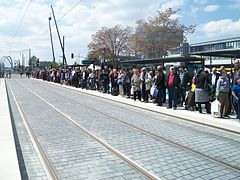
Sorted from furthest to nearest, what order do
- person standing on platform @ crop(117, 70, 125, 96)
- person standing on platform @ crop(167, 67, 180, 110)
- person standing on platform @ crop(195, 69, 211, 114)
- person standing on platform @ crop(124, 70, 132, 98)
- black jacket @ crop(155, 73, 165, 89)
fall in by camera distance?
person standing on platform @ crop(117, 70, 125, 96) < person standing on platform @ crop(124, 70, 132, 98) < black jacket @ crop(155, 73, 165, 89) < person standing on platform @ crop(167, 67, 180, 110) < person standing on platform @ crop(195, 69, 211, 114)

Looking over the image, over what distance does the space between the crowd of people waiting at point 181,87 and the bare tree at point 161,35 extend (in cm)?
3442

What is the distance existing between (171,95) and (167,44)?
43.3m

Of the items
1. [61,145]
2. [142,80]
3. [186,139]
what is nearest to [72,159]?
[61,145]

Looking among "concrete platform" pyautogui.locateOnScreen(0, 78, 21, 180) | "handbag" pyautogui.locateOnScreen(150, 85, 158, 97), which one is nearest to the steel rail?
"concrete platform" pyautogui.locateOnScreen(0, 78, 21, 180)

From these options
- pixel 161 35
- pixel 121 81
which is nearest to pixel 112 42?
pixel 161 35

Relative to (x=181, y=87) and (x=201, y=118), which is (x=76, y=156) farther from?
(x=181, y=87)

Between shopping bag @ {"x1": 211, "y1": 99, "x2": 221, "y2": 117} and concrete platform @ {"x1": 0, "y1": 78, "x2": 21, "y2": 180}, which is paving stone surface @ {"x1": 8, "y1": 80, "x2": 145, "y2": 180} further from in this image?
shopping bag @ {"x1": 211, "y1": 99, "x2": 221, "y2": 117}

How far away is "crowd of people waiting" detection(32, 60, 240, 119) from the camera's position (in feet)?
37.4

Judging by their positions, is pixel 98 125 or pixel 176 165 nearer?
pixel 176 165

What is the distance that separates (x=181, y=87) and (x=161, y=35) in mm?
43097

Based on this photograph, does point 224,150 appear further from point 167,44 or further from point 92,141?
point 167,44

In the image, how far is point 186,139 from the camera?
8492mm

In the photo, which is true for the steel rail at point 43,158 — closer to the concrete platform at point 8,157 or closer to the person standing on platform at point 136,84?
the concrete platform at point 8,157

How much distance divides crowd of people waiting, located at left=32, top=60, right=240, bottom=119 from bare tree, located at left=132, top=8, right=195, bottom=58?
3442 centimetres
